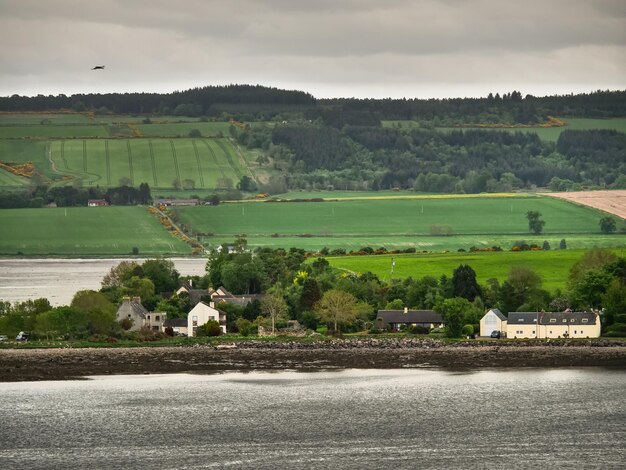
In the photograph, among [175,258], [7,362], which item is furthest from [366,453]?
[175,258]

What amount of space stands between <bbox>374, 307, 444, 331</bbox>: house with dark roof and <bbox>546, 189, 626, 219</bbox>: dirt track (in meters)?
75.3

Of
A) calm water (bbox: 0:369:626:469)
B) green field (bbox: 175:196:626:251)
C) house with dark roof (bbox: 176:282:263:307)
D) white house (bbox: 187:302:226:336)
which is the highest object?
green field (bbox: 175:196:626:251)

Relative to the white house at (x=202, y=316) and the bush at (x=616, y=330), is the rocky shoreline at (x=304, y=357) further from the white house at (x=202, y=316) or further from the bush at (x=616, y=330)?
the white house at (x=202, y=316)

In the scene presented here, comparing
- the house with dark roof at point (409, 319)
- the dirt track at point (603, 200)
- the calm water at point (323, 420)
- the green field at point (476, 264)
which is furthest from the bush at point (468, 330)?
the dirt track at point (603, 200)

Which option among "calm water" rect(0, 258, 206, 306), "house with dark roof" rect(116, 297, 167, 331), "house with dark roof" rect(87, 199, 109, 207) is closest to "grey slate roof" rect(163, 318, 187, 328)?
"house with dark roof" rect(116, 297, 167, 331)

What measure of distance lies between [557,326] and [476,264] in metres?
29.2

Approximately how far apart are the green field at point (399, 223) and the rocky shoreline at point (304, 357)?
58.1m

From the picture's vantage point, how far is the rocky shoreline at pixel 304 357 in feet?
222

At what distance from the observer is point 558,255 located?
375 ft

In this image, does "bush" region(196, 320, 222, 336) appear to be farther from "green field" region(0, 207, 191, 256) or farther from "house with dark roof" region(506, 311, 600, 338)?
"green field" region(0, 207, 191, 256)

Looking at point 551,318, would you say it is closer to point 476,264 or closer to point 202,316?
point 202,316

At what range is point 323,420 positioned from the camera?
52.8m

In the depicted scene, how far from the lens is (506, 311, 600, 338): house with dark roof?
79.9 m

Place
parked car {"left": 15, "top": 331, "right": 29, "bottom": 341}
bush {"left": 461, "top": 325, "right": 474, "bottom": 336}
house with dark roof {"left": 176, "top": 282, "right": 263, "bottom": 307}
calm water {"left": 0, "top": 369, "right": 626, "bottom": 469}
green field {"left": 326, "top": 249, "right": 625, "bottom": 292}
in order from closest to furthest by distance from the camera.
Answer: calm water {"left": 0, "top": 369, "right": 626, "bottom": 469}, parked car {"left": 15, "top": 331, "right": 29, "bottom": 341}, bush {"left": 461, "top": 325, "right": 474, "bottom": 336}, house with dark roof {"left": 176, "top": 282, "right": 263, "bottom": 307}, green field {"left": 326, "top": 249, "right": 625, "bottom": 292}
